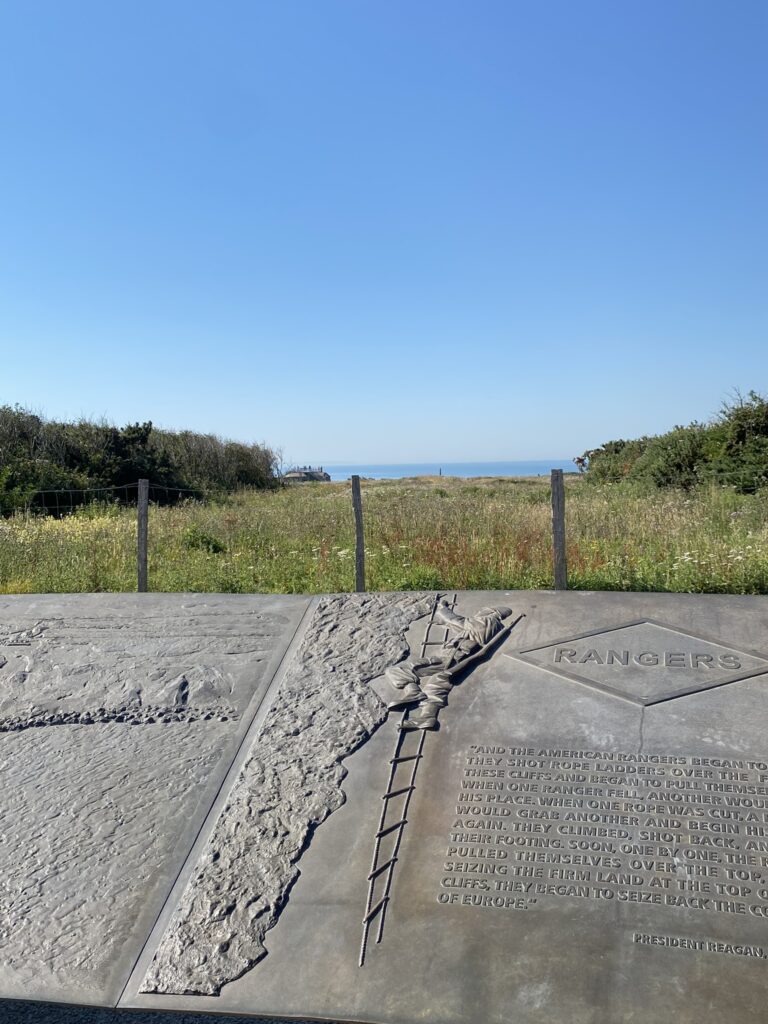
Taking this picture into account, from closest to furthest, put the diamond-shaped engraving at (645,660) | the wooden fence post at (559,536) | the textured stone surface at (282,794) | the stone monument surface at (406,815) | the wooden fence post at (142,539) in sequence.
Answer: the stone monument surface at (406,815), the textured stone surface at (282,794), the diamond-shaped engraving at (645,660), the wooden fence post at (559,536), the wooden fence post at (142,539)

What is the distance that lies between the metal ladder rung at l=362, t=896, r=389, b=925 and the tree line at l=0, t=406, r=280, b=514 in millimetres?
13720

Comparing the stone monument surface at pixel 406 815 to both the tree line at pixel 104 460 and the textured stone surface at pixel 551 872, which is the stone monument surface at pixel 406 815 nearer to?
the textured stone surface at pixel 551 872

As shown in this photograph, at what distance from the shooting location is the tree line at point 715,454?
16328 mm

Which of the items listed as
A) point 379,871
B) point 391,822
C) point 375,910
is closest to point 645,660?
point 391,822

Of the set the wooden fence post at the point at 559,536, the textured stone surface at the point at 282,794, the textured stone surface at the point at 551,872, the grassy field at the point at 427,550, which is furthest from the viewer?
the grassy field at the point at 427,550

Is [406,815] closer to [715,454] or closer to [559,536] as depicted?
[559,536]

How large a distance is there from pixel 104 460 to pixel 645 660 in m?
21.1

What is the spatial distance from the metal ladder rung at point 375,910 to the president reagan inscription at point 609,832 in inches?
8.3

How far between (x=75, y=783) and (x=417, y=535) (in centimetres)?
596

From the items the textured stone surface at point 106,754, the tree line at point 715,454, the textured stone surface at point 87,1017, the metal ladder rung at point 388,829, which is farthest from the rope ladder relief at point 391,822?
the tree line at point 715,454

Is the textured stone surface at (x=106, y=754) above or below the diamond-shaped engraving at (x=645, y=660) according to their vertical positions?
below

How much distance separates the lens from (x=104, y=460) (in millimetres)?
23281

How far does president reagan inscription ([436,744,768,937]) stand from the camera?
3082 millimetres

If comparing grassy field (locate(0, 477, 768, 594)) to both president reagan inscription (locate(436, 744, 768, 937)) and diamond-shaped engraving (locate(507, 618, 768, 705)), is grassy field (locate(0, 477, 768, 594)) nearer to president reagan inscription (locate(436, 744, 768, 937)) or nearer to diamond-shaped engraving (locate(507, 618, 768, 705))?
diamond-shaped engraving (locate(507, 618, 768, 705))
